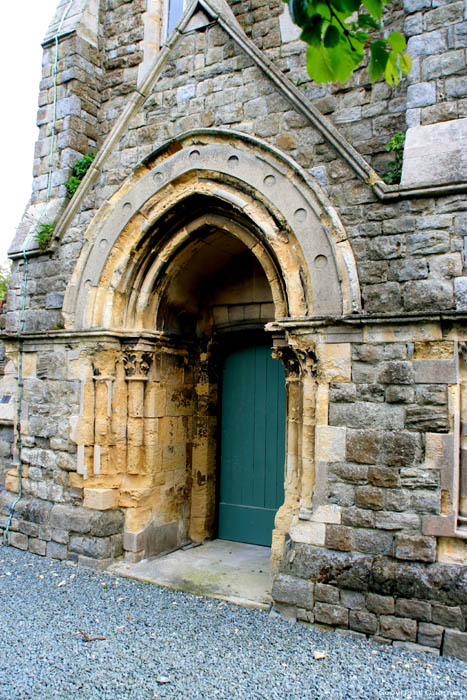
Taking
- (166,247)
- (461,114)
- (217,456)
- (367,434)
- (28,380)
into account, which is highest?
(461,114)

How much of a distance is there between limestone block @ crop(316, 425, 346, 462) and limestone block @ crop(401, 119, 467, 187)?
6.29ft

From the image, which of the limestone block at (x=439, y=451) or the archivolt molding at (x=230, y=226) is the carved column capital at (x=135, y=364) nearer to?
the archivolt molding at (x=230, y=226)

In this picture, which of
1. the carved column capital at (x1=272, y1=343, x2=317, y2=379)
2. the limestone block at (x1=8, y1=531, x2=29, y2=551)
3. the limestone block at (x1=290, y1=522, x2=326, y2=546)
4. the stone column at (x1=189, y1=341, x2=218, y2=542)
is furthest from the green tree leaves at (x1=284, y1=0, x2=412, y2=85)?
the limestone block at (x1=8, y1=531, x2=29, y2=551)

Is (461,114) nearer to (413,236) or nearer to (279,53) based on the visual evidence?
(413,236)

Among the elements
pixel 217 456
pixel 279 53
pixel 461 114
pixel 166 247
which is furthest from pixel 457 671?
pixel 279 53

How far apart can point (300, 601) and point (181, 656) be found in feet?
3.17

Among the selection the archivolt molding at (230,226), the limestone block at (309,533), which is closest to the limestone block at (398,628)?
the limestone block at (309,533)

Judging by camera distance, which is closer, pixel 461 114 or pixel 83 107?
pixel 461 114

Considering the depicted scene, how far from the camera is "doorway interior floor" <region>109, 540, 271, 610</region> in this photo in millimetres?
4590

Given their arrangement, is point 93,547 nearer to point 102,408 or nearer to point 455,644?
point 102,408

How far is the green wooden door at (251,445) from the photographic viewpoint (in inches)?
230

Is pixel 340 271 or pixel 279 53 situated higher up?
pixel 279 53

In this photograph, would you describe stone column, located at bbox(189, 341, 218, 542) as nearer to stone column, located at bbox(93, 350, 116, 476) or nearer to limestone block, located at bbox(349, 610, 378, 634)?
stone column, located at bbox(93, 350, 116, 476)

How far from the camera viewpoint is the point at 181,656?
3.58 meters
